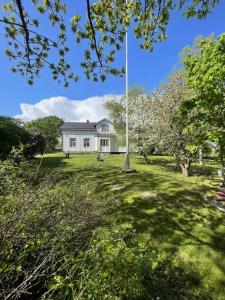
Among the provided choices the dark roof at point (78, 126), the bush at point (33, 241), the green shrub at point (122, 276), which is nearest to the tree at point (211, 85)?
the green shrub at point (122, 276)

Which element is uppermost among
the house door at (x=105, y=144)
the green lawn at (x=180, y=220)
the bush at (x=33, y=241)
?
the house door at (x=105, y=144)

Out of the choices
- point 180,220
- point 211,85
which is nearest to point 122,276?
point 180,220

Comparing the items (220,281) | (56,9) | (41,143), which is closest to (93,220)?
(220,281)

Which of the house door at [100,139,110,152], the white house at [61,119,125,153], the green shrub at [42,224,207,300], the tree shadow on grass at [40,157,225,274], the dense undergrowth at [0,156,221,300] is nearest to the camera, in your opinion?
the green shrub at [42,224,207,300]

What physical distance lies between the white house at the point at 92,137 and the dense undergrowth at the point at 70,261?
133ft

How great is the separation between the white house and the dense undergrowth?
4043 cm

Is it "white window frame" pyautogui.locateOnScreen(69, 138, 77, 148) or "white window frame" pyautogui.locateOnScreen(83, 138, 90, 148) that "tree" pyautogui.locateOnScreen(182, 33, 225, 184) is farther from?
"white window frame" pyautogui.locateOnScreen(69, 138, 77, 148)

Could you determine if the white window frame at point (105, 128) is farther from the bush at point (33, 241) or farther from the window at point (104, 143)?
the bush at point (33, 241)

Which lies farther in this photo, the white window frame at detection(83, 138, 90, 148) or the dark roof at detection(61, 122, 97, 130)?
the white window frame at detection(83, 138, 90, 148)

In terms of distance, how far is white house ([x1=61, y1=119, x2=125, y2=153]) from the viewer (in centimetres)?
4559

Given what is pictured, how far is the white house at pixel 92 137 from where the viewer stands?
4559 centimetres

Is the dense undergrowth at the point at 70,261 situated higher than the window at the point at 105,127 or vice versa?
the window at the point at 105,127

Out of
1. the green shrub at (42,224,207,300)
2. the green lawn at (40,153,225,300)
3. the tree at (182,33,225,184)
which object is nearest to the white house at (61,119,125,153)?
the green lawn at (40,153,225,300)

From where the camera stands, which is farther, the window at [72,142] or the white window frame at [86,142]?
the white window frame at [86,142]
